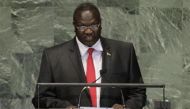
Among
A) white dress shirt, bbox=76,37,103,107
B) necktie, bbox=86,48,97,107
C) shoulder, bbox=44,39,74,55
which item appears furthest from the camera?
shoulder, bbox=44,39,74,55

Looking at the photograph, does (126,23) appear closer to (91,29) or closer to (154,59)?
→ (154,59)

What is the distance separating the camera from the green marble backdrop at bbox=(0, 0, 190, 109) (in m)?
4.07

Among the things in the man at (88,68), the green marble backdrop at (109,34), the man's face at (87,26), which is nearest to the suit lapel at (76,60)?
the man at (88,68)

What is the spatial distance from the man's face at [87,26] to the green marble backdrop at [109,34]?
3.98 ft

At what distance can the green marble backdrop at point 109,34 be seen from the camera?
4.07 metres

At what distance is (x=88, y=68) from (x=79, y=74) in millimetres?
68

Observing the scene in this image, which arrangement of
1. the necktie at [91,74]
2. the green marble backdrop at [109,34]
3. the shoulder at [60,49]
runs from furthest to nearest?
the green marble backdrop at [109,34]
the shoulder at [60,49]
the necktie at [91,74]

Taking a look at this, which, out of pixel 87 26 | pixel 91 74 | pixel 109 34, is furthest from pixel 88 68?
pixel 109 34

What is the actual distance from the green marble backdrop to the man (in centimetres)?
104

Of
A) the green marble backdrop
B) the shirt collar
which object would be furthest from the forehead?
the green marble backdrop

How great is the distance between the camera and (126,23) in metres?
4.08

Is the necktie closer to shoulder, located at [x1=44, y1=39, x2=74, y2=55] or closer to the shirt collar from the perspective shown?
the shirt collar

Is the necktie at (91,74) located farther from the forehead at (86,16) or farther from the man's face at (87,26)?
the forehead at (86,16)

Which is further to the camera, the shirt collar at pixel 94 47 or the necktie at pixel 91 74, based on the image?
the shirt collar at pixel 94 47
